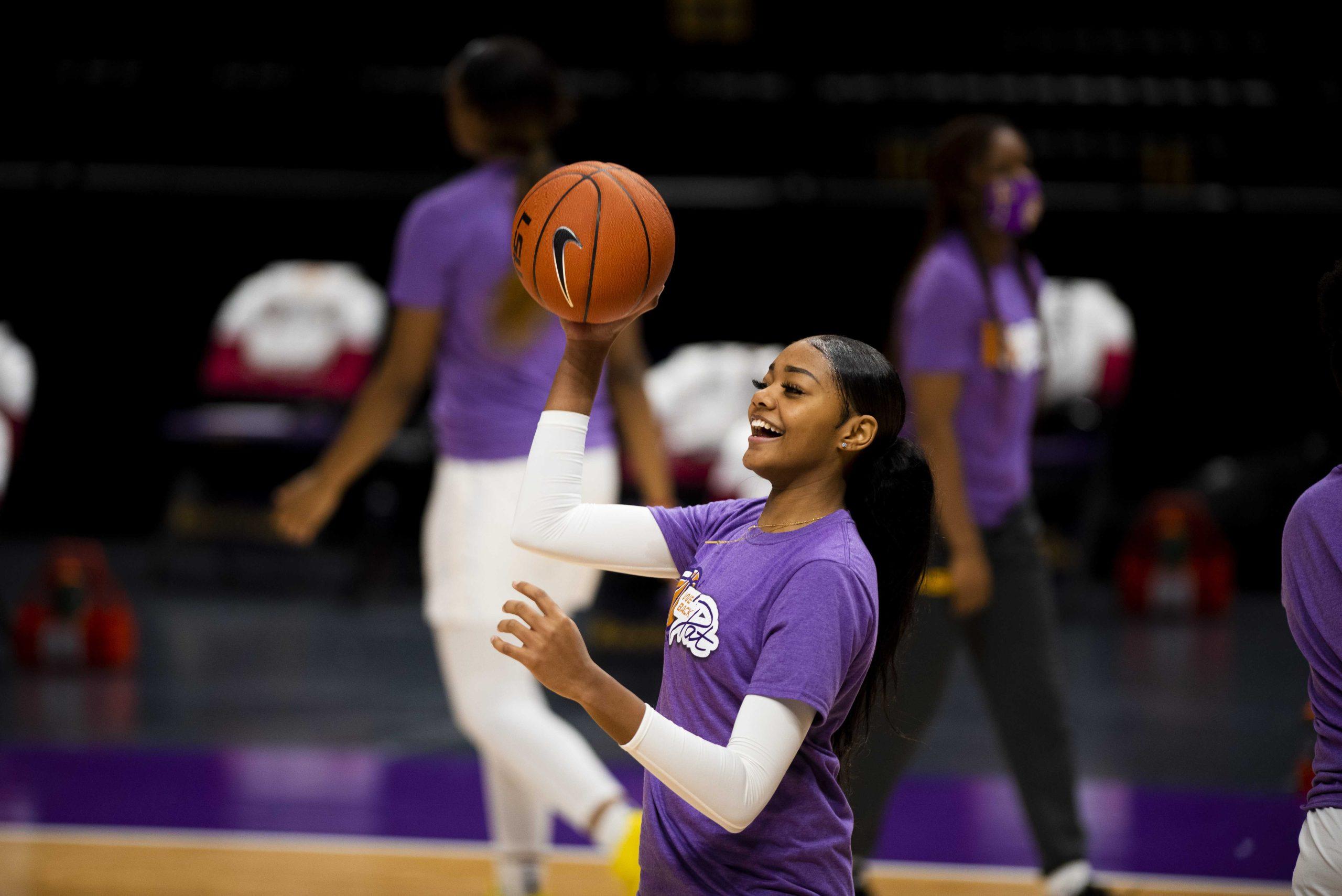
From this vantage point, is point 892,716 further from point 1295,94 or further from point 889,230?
point 1295,94

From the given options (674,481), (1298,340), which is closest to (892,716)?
(674,481)

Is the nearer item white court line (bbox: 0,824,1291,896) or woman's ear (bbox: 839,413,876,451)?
woman's ear (bbox: 839,413,876,451)

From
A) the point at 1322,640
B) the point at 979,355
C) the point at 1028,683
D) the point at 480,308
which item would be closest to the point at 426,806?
the point at 480,308

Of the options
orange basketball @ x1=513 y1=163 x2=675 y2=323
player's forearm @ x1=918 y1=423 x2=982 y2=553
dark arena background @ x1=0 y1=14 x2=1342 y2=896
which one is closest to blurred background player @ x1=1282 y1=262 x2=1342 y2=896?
orange basketball @ x1=513 y1=163 x2=675 y2=323

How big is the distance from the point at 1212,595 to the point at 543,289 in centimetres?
677

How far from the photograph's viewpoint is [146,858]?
4129mm

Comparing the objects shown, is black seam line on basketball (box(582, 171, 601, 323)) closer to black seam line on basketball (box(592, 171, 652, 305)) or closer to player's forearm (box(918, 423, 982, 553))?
black seam line on basketball (box(592, 171, 652, 305))

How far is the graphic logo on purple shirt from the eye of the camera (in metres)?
2.00

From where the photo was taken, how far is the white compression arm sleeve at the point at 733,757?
1827mm

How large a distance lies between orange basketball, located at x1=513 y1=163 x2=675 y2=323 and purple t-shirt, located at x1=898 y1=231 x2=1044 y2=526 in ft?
Result: 4.35

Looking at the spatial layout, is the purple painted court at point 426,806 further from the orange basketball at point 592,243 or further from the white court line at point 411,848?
the orange basketball at point 592,243

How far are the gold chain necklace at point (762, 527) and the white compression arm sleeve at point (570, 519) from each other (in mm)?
92

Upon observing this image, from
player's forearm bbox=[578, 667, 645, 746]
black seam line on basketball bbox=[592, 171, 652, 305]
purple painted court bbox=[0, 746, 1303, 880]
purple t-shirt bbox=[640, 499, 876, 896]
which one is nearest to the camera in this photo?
player's forearm bbox=[578, 667, 645, 746]

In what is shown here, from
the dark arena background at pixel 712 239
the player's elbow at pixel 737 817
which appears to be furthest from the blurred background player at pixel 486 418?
the dark arena background at pixel 712 239
